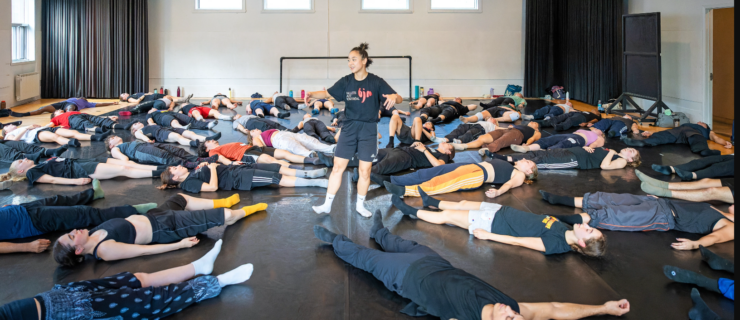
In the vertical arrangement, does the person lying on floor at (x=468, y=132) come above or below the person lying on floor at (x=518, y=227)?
above

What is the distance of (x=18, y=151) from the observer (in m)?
6.06

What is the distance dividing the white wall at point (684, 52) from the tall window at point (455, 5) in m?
4.19

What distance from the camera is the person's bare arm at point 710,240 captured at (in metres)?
3.57

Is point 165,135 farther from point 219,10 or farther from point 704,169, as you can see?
point 219,10

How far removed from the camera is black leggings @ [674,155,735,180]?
518 cm

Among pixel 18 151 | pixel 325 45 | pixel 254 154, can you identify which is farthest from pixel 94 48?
pixel 254 154

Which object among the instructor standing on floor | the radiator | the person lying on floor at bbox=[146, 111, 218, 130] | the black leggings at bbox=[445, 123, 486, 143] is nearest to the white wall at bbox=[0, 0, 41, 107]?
the radiator

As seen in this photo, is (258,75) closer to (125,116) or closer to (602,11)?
(125,116)

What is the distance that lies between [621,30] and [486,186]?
271 inches

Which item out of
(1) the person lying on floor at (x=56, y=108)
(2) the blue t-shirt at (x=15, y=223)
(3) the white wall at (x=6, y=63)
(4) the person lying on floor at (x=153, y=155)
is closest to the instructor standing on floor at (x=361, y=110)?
(4) the person lying on floor at (x=153, y=155)

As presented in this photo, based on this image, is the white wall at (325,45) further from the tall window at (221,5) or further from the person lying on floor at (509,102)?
the person lying on floor at (509,102)

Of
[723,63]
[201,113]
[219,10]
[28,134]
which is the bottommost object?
[28,134]

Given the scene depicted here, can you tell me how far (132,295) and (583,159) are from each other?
4633 mm

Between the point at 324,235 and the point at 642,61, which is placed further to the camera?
the point at 642,61
